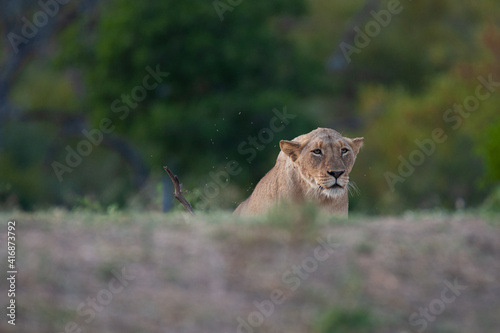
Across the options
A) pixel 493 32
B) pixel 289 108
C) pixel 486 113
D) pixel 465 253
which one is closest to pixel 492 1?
pixel 493 32

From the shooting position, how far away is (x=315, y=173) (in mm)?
8891

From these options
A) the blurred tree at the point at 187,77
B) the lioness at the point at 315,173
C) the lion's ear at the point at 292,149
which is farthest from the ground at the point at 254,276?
the blurred tree at the point at 187,77

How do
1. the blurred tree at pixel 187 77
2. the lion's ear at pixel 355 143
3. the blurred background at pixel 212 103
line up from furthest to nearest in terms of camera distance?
the blurred tree at pixel 187 77
the blurred background at pixel 212 103
the lion's ear at pixel 355 143

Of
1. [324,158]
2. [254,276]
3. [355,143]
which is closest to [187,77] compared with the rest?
[355,143]

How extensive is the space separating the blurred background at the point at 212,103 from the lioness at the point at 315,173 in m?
14.2

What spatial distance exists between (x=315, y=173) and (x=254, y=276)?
314 centimetres

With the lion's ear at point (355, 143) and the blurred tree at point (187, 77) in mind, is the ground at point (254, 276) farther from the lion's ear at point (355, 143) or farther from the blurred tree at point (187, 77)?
the blurred tree at point (187, 77)

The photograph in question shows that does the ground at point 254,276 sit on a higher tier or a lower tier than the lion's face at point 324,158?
higher

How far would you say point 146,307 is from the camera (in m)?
5.51

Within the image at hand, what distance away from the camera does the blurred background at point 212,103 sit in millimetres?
27219

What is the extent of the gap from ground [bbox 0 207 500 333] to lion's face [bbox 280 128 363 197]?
2200 mm

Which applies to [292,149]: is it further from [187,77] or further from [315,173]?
[187,77]

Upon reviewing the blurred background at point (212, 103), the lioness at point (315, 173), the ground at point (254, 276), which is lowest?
the blurred background at point (212, 103)

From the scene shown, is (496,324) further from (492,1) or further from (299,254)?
(492,1)
